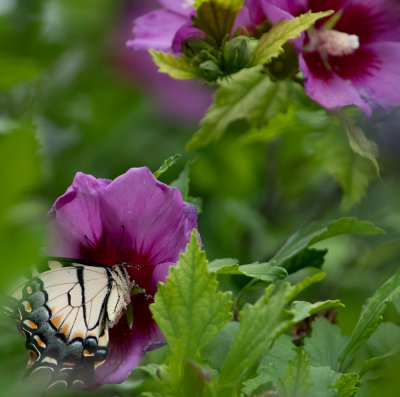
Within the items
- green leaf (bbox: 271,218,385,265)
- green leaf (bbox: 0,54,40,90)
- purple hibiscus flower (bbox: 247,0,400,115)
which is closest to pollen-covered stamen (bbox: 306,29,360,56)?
purple hibiscus flower (bbox: 247,0,400,115)

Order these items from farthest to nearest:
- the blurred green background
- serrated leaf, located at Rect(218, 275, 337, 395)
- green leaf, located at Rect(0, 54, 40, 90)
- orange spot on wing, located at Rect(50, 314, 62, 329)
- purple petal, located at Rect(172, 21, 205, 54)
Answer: the blurred green background
green leaf, located at Rect(0, 54, 40, 90)
purple petal, located at Rect(172, 21, 205, 54)
orange spot on wing, located at Rect(50, 314, 62, 329)
serrated leaf, located at Rect(218, 275, 337, 395)

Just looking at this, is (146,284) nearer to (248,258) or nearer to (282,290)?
(282,290)

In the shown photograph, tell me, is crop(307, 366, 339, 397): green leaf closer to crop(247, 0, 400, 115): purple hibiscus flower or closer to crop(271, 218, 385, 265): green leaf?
crop(271, 218, 385, 265): green leaf

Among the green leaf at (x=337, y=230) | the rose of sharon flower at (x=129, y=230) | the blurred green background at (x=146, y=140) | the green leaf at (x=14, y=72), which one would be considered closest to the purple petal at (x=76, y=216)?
the rose of sharon flower at (x=129, y=230)

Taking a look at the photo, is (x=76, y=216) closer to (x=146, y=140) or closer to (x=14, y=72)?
(x=14, y=72)

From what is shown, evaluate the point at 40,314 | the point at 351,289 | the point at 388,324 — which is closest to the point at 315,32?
the point at 388,324

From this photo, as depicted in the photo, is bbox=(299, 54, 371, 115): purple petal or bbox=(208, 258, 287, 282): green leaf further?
bbox=(299, 54, 371, 115): purple petal
